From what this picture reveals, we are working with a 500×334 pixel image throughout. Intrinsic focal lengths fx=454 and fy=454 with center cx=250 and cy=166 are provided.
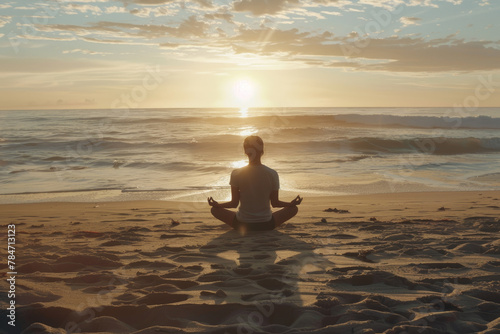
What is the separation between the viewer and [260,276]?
407 centimetres

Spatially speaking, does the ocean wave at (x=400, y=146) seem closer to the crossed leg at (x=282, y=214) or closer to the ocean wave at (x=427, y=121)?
the ocean wave at (x=427, y=121)

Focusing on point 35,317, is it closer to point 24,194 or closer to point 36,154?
point 24,194

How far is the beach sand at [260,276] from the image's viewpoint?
3.10 m

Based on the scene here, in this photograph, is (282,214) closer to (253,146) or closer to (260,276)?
(253,146)

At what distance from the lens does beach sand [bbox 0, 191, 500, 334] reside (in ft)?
10.2

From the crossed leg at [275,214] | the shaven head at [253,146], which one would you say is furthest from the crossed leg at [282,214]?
the shaven head at [253,146]

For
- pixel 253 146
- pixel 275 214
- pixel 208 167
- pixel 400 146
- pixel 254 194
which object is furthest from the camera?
pixel 400 146

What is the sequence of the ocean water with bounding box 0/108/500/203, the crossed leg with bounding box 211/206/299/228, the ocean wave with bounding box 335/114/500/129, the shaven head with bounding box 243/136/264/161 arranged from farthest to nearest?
the ocean wave with bounding box 335/114/500/129 → the ocean water with bounding box 0/108/500/203 → the crossed leg with bounding box 211/206/299/228 → the shaven head with bounding box 243/136/264/161

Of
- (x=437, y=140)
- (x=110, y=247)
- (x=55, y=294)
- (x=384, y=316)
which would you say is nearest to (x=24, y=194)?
(x=110, y=247)

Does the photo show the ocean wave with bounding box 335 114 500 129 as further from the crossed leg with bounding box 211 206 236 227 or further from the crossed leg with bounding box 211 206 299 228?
the crossed leg with bounding box 211 206 236 227

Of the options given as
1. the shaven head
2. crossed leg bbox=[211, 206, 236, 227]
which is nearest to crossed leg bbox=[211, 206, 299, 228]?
crossed leg bbox=[211, 206, 236, 227]

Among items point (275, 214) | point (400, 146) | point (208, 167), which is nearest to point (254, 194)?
point (275, 214)

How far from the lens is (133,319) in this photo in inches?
124

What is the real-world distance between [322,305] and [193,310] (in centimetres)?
95
